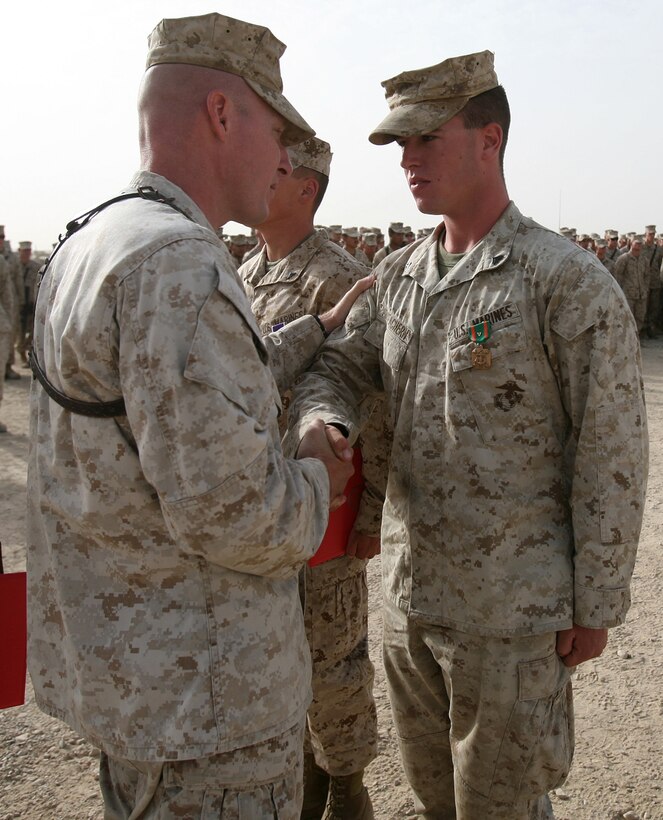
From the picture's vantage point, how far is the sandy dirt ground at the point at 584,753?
3223 millimetres

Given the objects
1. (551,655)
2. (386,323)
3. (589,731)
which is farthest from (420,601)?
(589,731)

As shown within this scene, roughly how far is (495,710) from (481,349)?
1046 mm

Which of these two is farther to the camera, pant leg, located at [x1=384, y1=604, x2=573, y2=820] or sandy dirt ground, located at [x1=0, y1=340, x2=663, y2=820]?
sandy dirt ground, located at [x1=0, y1=340, x2=663, y2=820]

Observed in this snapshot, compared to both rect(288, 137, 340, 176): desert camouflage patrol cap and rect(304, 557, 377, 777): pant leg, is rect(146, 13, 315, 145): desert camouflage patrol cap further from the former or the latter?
rect(304, 557, 377, 777): pant leg

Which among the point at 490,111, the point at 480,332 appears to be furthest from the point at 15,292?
the point at 480,332

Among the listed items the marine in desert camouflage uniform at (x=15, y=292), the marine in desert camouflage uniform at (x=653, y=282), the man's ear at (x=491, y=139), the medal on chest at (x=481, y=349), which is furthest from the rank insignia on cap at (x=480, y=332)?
the marine in desert camouflage uniform at (x=653, y=282)

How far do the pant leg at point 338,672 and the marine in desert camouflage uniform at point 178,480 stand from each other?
1145 mm

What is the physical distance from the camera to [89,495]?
1.67m

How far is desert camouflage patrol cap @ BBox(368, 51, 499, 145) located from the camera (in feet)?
7.85

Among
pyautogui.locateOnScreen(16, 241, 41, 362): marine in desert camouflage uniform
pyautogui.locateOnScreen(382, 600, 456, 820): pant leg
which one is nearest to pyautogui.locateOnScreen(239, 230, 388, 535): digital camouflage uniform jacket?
pyautogui.locateOnScreen(382, 600, 456, 820): pant leg

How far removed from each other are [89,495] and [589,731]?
2.94m

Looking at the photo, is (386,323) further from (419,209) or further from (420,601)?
(420,601)

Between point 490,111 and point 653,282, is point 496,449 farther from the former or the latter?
point 653,282

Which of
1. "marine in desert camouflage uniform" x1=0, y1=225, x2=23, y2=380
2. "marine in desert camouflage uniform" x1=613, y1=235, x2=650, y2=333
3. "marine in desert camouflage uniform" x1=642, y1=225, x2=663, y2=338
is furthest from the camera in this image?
"marine in desert camouflage uniform" x1=642, y1=225, x2=663, y2=338
